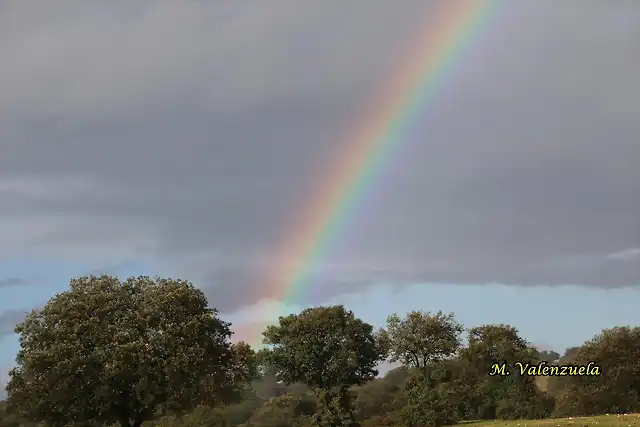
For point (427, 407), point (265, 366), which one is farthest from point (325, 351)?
point (427, 407)

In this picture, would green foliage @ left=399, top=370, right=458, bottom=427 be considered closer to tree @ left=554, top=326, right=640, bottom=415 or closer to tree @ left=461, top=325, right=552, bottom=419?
tree @ left=461, top=325, right=552, bottom=419

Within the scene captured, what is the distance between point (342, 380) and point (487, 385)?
869 inches

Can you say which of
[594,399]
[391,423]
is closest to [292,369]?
[391,423]

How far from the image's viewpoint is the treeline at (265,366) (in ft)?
180

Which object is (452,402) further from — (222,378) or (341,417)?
(222,378)

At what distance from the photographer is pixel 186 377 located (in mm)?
56062

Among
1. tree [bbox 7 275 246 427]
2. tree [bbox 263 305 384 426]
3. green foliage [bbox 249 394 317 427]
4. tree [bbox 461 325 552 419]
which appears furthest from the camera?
green foliage [bbox 249 394 317 427]

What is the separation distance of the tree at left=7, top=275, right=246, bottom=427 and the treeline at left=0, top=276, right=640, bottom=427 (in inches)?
4.4

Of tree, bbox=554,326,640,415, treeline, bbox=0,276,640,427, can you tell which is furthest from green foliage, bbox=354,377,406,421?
tree, bbox=554,326,640,415

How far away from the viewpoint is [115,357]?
54000 mm

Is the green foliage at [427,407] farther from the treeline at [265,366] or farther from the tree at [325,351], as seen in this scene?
the tree at [325,351]

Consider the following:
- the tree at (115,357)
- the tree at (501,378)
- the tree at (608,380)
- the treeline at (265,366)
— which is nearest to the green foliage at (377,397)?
the treeline at (265,366)

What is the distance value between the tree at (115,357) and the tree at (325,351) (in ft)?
64.8

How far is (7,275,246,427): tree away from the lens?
54.2m
